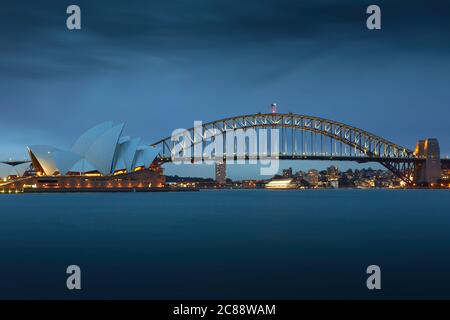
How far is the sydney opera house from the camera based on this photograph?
75188 millimetres

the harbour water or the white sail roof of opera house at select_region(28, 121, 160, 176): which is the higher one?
the white sail roof of opera house at select_region(28, 121, 160, 176)

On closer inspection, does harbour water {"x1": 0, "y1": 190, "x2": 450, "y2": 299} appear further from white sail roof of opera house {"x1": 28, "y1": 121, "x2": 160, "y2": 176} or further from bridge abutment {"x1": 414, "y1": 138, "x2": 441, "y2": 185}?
bridge abutment {"x1": 414, "y1": 138, "x2": 441, "y2": 185}

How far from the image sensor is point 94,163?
3083 inches

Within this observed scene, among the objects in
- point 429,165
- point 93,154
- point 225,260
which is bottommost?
point 225,260

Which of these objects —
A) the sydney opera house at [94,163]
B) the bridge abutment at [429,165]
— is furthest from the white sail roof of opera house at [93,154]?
the bridge abutment at [429,165]

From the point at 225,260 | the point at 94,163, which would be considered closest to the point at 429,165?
the point at 94,163

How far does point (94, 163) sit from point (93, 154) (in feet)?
6.07

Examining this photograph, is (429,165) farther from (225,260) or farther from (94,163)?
(225,260)

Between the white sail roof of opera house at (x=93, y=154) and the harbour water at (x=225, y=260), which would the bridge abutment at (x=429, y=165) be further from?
the harbour water at (x=225, y=260)

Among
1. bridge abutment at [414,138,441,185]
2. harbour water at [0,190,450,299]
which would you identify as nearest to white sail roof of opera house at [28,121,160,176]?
harbour water at [0,190,450,299]

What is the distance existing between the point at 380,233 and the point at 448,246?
4755 millimetres
